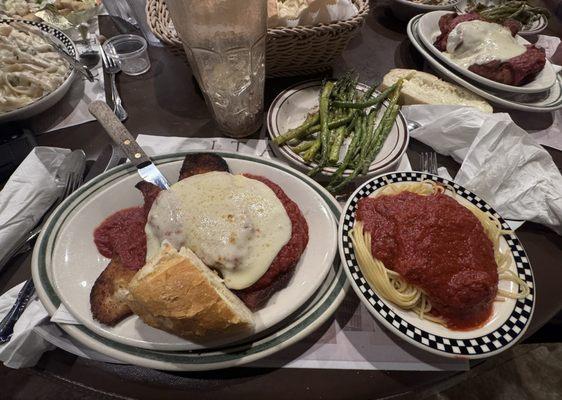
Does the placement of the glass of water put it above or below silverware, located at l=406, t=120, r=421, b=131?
above

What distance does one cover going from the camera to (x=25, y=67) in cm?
257

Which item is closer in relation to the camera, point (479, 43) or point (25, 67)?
point (25, 67)

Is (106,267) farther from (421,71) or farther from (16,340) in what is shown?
(421,71)

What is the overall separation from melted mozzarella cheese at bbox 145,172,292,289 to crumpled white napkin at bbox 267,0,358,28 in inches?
49.9

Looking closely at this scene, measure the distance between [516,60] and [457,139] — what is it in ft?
3.07

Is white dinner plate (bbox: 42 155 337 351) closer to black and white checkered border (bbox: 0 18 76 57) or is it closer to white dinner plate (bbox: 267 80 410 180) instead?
white dinner plate (bbox: 267 80 410 180)

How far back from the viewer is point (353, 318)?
5.52 feet

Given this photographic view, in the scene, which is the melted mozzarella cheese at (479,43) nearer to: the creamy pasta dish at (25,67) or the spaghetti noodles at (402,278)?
the spaghetti noodles at (402,278)

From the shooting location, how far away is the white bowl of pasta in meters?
2.37

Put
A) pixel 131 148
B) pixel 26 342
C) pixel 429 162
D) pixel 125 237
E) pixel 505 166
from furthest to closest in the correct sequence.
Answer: pixel 429 162, pixel 505 166, pixel 131 148, pixel 125 237, pixel 26 342

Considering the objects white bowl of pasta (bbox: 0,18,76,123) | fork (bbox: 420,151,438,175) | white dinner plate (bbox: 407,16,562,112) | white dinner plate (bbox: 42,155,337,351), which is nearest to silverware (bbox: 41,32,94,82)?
white bowl of pasta (bbox: 0,18,76,123)

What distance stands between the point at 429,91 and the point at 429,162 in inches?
28.4

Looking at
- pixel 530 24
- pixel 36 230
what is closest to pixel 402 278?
pixel 36 230

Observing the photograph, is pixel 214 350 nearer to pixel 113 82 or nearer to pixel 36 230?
pixel 36 230
